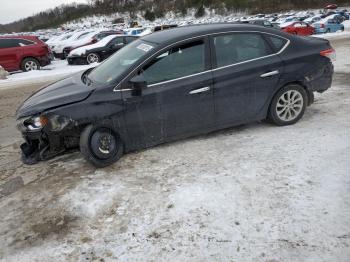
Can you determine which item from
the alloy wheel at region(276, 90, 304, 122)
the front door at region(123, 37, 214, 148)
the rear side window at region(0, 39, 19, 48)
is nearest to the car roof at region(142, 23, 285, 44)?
the front door at region(123, 37, 214, 148)

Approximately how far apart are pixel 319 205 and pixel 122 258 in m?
1.86

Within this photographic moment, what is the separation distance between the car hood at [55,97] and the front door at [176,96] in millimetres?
560

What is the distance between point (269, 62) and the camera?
17.6 ft

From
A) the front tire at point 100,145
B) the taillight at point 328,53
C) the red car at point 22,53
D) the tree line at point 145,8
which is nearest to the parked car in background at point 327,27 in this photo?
the red car at point 22,53

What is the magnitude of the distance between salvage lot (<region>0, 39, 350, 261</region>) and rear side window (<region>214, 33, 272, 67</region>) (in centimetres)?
108

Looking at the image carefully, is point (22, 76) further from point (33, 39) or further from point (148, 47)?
point (148, 47)

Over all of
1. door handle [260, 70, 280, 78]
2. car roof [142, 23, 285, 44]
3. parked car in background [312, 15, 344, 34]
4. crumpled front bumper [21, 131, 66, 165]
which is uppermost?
car roof [142, 23, 285, 44]

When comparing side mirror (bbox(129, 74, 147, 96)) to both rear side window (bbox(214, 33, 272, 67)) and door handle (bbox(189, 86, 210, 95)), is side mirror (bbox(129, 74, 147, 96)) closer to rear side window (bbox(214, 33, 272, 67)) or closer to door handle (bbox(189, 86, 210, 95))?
door handle (bbox(189, 86, 210, 95))

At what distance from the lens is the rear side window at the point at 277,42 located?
18.0ft

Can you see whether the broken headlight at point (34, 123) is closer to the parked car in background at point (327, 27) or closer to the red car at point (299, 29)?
the red car at point (299, 29)

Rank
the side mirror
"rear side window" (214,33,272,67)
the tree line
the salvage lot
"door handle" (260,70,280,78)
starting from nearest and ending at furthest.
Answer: the salvage lot → the side mirror → "rear side window" (214,33,272,67) → "door handle" (260,70,280,78) → the tree line

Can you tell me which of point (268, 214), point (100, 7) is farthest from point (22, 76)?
point (100, 7)

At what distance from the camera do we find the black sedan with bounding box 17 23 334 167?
459 centimetres

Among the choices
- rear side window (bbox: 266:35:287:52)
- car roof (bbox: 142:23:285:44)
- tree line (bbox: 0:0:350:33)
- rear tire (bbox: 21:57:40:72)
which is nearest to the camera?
car roof (bbox: 142:23:285:44)
